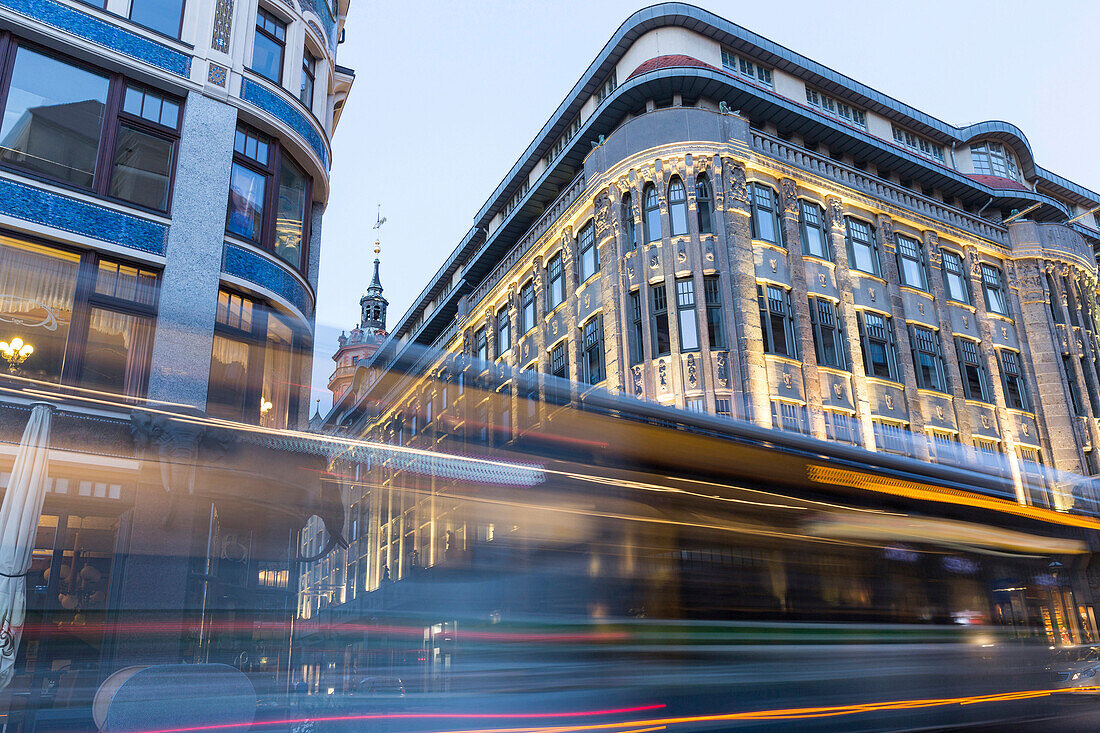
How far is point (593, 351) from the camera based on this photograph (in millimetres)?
27359

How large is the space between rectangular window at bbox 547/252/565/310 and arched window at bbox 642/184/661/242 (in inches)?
206

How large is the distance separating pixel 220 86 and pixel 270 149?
55.1 inches

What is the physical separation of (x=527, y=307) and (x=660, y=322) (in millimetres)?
9907

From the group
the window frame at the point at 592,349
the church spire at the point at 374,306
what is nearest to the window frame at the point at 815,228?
the window frame at the point at 592,349

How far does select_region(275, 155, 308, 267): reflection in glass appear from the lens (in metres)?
15.3

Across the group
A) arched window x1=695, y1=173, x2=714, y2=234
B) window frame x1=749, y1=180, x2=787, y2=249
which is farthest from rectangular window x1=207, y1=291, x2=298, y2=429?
window frame x1=749, y1=180, x2=787, y2=249

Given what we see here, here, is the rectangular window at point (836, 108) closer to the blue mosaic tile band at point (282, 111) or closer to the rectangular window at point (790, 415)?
the rectangular window at point (790, 415)

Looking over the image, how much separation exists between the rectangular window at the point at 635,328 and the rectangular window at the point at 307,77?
12229 millimetres

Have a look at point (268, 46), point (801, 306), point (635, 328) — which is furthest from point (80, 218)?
point (801, 306)

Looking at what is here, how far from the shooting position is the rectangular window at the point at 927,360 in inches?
1122

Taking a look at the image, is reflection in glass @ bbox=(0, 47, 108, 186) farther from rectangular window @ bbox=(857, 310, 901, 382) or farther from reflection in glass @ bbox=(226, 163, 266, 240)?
rectangular window @ bbox=(857, 310, 901, 382)

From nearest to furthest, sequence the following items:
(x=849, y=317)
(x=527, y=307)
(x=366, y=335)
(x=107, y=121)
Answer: (x=107, y=121), (x=849, y=317), (x=527, y=307), (x=366, y=335)

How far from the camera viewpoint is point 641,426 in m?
7.97

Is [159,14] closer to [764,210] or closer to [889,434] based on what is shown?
[764,210]
